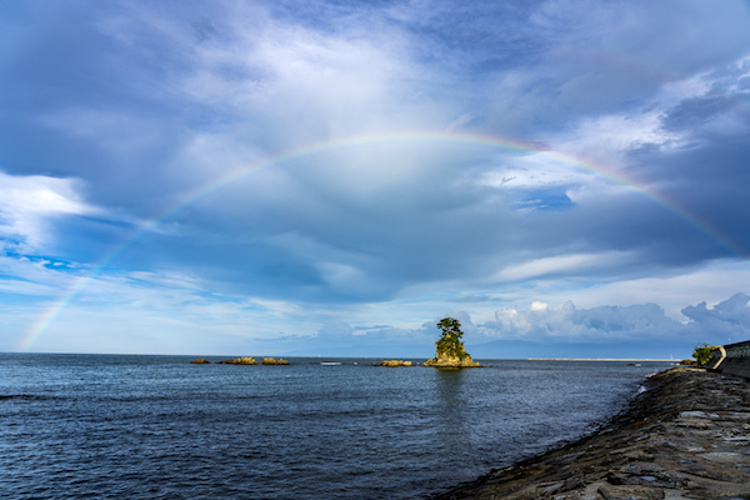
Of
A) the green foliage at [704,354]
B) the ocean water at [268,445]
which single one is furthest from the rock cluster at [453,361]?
the ocean water at [268,445]

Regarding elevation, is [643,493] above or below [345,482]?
above

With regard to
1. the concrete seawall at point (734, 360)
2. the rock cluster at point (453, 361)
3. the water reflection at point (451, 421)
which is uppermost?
the concrete seawall at point (734, 360)

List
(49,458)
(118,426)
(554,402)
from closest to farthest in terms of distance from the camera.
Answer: (49,458) < (118,426) < (554,402)

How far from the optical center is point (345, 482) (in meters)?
20.3

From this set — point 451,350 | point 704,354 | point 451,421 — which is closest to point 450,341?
point 451,350

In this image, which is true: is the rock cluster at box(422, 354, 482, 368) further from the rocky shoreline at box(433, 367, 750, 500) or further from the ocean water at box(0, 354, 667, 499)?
the rocky shoreline at box(433, 367, 750, 500)

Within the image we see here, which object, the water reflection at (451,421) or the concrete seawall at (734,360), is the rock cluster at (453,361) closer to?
the concrete seawall at (734,360)

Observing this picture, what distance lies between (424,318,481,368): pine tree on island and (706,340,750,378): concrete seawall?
10334cm

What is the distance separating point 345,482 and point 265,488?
12.8 feet

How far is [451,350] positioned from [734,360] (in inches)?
4880

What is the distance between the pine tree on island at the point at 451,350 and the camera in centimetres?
18284

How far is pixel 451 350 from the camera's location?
186500mm

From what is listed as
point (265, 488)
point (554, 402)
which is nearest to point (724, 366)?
point (554, 402)

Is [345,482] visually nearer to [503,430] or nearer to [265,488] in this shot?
[265,488]
